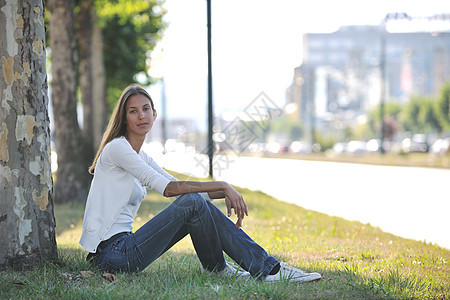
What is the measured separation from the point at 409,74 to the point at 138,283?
442 feet

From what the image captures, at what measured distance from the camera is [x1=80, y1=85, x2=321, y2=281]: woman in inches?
169

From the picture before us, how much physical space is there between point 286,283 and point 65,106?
Result: 28.0 feet

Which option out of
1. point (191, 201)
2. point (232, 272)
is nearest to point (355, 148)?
point (232, 272)

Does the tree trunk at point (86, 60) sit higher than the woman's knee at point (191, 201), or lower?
higher

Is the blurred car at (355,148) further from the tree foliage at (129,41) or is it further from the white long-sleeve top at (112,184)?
the white long-sleeve top at (112,184)

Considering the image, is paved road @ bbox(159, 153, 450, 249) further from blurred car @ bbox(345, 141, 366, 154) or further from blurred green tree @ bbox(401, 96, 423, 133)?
blurred green tree @ bbox(401, 96, 423, 133)

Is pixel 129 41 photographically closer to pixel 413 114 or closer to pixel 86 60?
pixel 86 60

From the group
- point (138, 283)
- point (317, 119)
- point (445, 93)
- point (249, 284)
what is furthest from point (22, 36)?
point (317, 119)

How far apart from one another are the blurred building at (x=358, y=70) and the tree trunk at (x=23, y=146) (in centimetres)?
11616

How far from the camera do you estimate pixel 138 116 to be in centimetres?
460

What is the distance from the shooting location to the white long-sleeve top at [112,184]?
4309 millimetres

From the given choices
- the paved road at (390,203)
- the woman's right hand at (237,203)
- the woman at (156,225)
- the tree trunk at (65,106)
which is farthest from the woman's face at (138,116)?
the tree trunk at (65,106)

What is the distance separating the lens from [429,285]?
14.0 ft

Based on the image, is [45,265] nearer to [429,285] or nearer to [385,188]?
[429,285]
